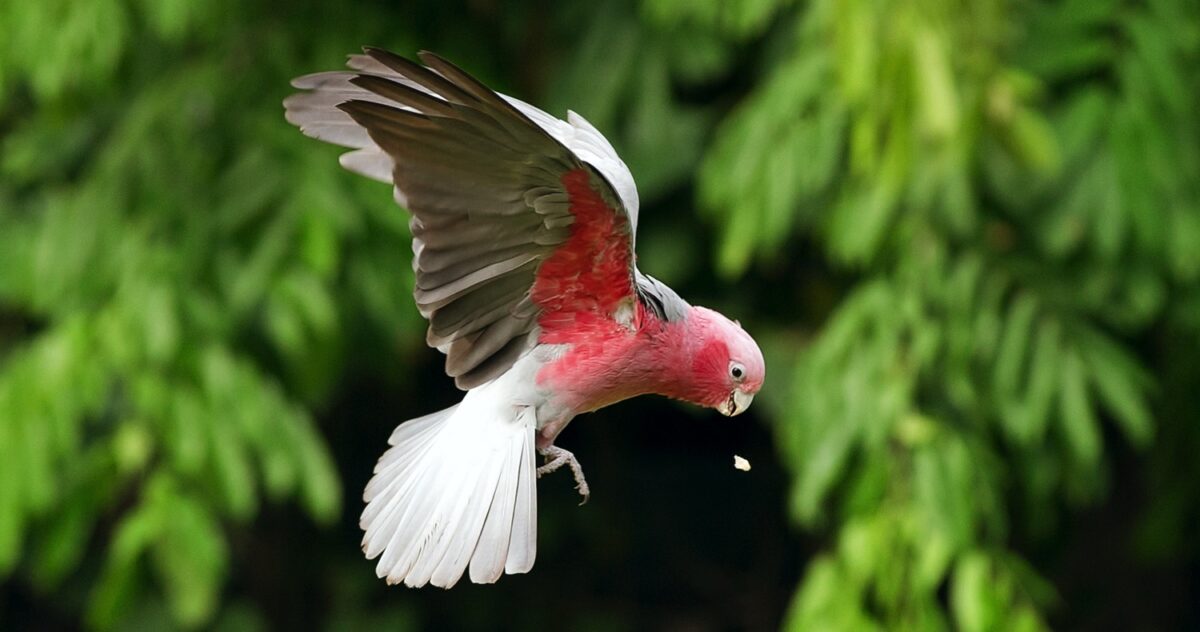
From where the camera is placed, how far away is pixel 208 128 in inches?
175

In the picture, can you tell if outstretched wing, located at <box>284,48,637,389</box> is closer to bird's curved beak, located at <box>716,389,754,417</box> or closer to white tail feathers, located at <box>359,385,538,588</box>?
white tail feathers, located at <box>359,385,538,588</box>

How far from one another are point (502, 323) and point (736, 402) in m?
0.36

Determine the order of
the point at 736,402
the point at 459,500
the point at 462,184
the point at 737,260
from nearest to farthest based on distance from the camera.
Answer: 1. the point at 462,184
2. the point at 459,500
3. the point at 736,402
4. the point at 737,260

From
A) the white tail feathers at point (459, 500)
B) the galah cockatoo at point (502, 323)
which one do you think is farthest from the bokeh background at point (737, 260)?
the white tail feathers at point (459, 500)

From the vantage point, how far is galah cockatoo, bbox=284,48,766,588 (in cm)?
199

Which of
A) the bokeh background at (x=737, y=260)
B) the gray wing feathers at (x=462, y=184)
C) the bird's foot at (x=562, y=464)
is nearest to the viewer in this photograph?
the gray wing feathers at (x=462, y=184)

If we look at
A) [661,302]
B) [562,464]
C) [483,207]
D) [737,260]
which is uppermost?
Result: [483,207]

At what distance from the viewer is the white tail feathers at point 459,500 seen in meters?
2.08

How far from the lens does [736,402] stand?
229cm

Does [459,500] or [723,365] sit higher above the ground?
[723,365]

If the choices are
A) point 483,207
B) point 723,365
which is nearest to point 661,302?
point 723,365

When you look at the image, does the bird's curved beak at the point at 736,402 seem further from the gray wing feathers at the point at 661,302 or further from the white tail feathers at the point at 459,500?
the white tail feathers at the point at 459,500

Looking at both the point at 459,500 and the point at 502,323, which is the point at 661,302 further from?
the point at 459,500

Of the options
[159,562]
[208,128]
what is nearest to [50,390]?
[159,562]
